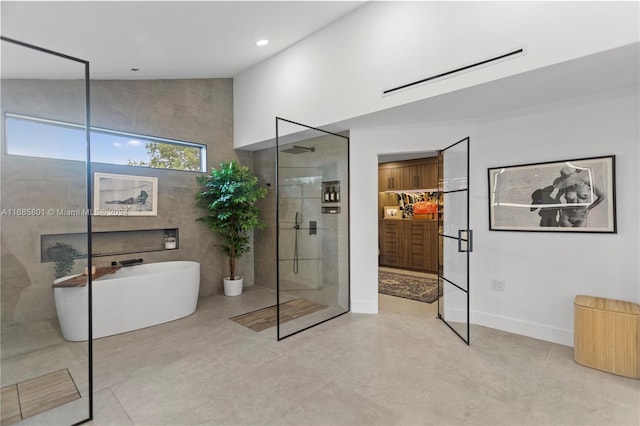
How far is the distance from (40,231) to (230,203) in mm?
2979

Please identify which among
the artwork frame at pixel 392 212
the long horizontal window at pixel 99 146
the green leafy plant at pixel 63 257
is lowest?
the green leafy plant at pixel 63 257

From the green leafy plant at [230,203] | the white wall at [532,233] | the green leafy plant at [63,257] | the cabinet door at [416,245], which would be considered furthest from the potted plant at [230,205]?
the cabinet door at [416,245]

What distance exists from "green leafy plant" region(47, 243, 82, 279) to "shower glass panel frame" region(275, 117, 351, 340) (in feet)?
6.73

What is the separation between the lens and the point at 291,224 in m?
4.11

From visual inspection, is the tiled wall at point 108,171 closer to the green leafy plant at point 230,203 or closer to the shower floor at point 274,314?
the green leafy plant at point 230,203

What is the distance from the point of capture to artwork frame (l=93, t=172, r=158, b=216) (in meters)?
4.23

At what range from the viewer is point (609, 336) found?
8.84ft

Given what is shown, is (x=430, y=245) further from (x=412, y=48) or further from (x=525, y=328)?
(x=412, y=48)

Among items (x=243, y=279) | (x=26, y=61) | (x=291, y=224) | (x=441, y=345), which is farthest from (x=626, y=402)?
(x=243, y=279)

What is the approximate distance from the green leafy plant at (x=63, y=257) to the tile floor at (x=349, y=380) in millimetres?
991

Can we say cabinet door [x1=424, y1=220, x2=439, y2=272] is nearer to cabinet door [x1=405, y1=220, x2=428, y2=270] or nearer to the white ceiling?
cabinet door [x1=405, y1=220, x2=428, y2=270]

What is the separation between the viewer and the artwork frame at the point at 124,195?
423 centimetres

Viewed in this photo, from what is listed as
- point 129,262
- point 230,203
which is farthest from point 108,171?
point 230,203

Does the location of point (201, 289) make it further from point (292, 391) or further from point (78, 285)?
point (292, 391)
